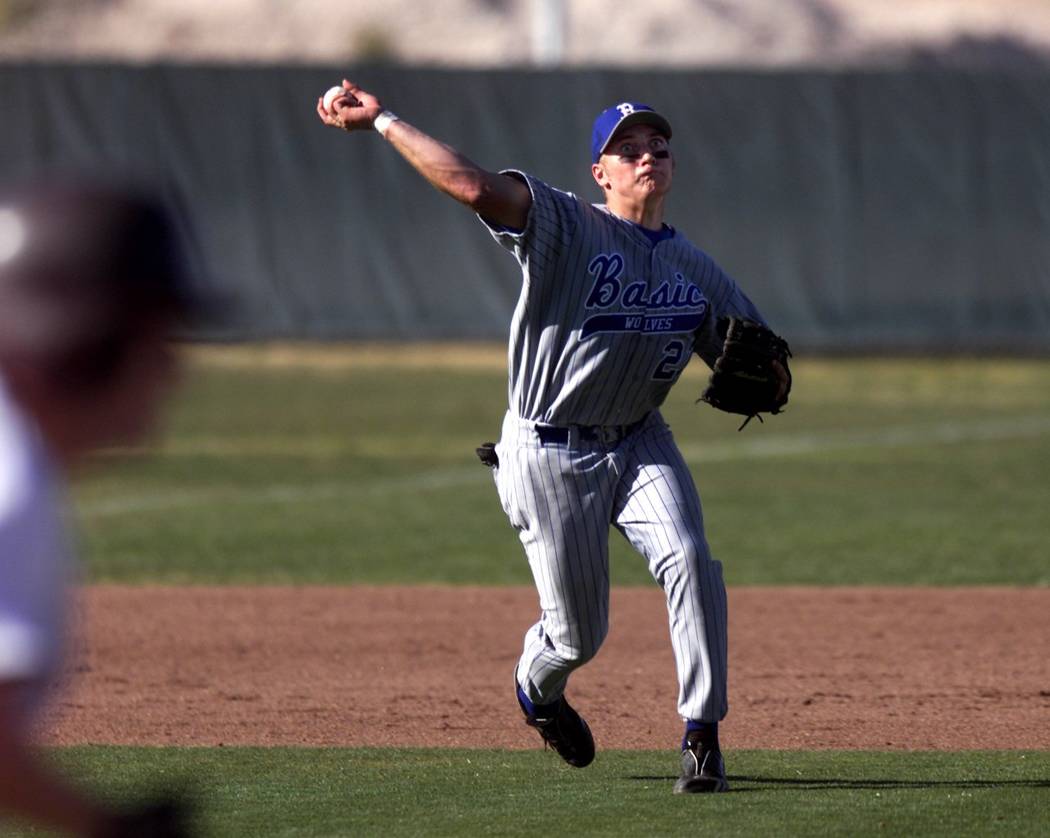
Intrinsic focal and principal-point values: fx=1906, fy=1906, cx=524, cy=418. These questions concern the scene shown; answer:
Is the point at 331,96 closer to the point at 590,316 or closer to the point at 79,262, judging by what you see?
the point at 590,316

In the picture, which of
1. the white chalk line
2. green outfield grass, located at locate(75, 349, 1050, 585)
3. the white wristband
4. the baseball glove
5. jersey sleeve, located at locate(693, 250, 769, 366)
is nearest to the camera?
the white wristband

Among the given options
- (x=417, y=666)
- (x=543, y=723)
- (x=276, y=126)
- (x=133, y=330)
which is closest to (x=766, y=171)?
(x=276, y=126)

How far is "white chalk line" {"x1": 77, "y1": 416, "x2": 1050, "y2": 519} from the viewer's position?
13414 millimetres

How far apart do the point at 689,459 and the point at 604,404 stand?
33.9 feet

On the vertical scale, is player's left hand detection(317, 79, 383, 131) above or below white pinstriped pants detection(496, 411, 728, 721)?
above

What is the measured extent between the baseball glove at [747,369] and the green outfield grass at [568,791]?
1.09m

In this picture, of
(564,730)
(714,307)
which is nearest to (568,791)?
(564,730)

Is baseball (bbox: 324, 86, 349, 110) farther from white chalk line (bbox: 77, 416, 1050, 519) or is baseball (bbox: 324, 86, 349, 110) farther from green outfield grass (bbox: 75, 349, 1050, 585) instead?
white chalk line (bbox: 77, 416, 1050, 519)

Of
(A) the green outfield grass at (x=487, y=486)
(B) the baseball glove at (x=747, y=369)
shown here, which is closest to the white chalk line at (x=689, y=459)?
(A) the green outfield grass at (x=487, y=486)

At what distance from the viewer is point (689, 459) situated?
15492mm

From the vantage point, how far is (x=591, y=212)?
5238 millimetres

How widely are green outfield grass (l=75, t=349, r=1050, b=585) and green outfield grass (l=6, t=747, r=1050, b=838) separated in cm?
449

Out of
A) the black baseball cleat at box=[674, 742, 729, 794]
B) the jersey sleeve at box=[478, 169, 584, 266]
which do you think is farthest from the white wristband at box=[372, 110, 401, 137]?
the black baseball cleat at box=[674, 742, 729, 794]

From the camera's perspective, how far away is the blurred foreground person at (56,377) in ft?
6.28
